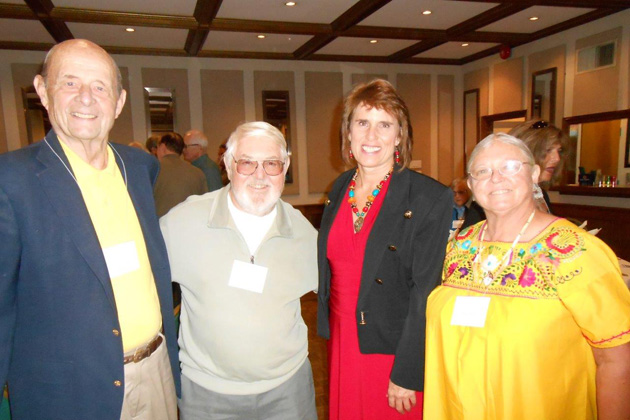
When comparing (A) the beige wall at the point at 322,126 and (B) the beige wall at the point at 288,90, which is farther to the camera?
(A) the beige wall at the point at 322,126

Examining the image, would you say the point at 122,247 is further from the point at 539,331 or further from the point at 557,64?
the point at 557,64

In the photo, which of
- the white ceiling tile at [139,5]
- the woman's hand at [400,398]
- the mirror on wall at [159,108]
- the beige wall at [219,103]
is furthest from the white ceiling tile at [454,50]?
the woman's hand at [400,398]

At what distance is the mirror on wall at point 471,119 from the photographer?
27.9ft

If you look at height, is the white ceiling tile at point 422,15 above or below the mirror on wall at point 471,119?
above

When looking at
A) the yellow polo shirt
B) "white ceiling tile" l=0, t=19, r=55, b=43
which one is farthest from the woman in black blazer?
"white ceiling tile" l=0, t=19, r=55, b=43

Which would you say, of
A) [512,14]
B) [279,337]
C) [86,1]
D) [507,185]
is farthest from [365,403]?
[512,14]

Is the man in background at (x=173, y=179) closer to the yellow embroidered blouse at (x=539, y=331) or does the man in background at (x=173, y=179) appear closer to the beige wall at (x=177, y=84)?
the beige wall at (x=177, y=84)

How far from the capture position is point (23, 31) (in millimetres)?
5859

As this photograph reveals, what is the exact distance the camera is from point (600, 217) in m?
5.93

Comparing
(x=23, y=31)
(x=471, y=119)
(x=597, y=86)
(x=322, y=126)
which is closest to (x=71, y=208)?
(x=23, y=31)

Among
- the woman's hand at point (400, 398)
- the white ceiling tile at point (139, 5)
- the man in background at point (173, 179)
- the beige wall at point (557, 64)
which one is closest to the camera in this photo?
the woman's hand at point (400, 398)

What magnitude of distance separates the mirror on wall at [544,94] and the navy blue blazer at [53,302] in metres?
7.22

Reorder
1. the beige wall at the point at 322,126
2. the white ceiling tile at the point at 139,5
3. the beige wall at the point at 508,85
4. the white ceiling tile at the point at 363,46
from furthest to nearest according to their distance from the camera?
1. the beige wall at the point at 322,126
2. the beige wall at the point at 508,85
3. the white ceiling tile at the point at 363,46
4. the white ceiling tile at the point at 139,5

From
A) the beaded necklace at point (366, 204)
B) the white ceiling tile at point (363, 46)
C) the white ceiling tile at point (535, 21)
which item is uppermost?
the white ceiling tile at point (363, 46)
